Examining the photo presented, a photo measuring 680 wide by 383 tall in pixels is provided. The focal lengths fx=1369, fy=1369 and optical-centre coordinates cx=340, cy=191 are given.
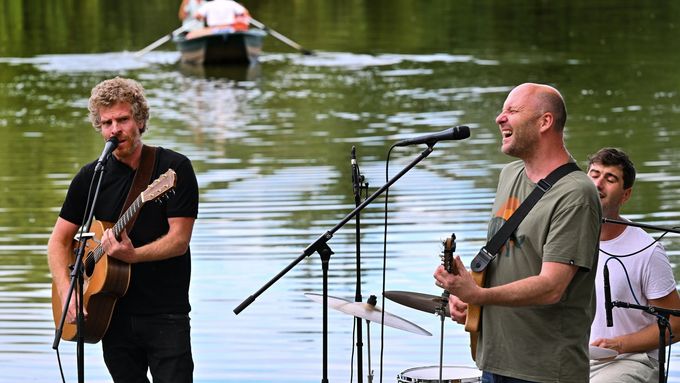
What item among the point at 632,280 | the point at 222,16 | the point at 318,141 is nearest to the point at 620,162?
the point at 632,280

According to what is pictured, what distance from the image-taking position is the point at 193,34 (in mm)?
27156

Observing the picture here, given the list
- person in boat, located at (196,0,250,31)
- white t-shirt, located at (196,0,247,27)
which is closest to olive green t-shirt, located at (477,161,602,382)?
person in boat, located at (196,0,250,31)

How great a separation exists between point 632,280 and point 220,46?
22444 mm

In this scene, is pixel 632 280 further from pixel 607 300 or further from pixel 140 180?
pixel 140 180

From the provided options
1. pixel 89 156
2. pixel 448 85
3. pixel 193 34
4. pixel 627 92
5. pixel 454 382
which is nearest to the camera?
pixel 454 382

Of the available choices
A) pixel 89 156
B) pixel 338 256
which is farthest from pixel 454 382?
pixel 89 156

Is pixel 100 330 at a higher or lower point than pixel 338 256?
higher

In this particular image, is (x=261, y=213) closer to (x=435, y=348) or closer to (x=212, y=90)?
(x=435, y=348)

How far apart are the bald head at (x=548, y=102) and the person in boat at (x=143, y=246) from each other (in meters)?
1.41

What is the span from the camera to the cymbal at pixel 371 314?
4836mm

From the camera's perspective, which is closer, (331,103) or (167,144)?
(167,144)

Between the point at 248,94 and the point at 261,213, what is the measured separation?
1053 cm

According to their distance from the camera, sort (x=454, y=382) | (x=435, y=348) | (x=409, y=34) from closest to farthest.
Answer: (x=454, y=382), (x=435, y=348), (x=409, y=34)

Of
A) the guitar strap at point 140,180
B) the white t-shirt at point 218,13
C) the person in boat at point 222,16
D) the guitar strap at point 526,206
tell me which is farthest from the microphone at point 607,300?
the white t-shirt at point 218,13
